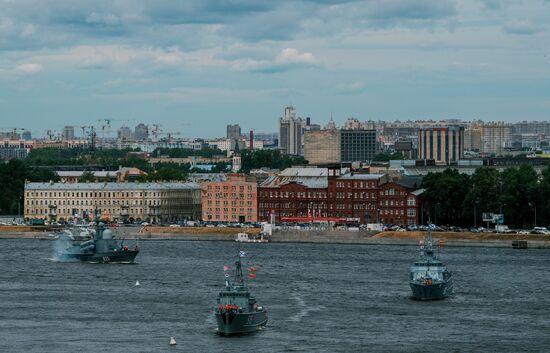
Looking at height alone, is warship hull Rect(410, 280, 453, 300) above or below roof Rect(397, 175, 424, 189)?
below

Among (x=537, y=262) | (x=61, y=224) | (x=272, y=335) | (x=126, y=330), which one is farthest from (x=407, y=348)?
(x=61, y=224)

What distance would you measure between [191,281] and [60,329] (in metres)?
21.5

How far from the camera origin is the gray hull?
197ft

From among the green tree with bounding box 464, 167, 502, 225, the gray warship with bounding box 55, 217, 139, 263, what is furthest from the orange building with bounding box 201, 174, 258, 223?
the gray warship with bounding box 55, 217, 139, 263

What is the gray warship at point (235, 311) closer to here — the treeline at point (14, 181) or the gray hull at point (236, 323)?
the gray hull at point (236, 323)

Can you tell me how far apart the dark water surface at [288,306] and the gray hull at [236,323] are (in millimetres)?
524

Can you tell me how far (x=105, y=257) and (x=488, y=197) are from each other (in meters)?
39.5

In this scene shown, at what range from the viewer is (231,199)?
153 meters

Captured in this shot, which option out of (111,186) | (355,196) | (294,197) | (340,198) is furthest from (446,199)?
(111,186)

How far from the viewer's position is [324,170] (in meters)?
153

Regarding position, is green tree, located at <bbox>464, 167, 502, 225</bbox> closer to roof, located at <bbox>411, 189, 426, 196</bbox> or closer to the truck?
the truck

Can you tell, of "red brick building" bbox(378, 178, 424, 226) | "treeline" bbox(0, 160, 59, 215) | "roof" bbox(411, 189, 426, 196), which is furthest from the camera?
"treeline" bbox(0, 160, 59, 215)

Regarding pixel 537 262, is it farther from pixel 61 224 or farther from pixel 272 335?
pixel 61 224

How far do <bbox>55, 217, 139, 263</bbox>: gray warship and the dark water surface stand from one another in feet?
5.17
